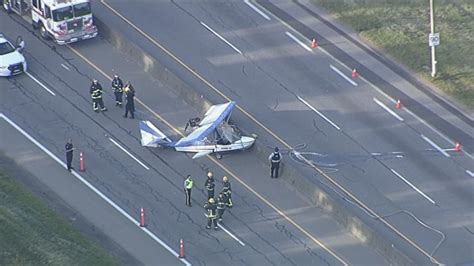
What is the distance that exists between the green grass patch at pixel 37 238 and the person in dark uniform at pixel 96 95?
6.41m

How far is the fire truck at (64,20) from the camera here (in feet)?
202

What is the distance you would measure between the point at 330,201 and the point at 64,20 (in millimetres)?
16281

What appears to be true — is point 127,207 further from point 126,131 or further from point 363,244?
point 363,244

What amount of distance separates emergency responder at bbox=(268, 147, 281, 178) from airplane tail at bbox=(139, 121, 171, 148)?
4.50 metres

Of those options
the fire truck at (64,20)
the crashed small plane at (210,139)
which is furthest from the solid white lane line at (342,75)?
the fire truck at (64,20)

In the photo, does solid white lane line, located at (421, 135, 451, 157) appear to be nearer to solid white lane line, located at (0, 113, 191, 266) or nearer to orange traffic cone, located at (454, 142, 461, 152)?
orange traffic cone, located at (454, 142, 461, 152)

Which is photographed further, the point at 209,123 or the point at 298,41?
the point at 298,41

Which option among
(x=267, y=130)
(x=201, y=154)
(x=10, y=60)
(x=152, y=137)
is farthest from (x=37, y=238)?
(x=10, y=60)

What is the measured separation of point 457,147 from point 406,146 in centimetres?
214

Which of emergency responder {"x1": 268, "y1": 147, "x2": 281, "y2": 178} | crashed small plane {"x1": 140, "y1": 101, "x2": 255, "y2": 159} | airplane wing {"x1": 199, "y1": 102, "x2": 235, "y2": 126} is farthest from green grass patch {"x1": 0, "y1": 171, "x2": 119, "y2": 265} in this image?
emergency responder {"x1": 268, "y1": 147, "x2": 281, "y2": 178}

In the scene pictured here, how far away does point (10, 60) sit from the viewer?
5953 centimetres

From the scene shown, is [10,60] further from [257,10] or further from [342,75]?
[342,75]

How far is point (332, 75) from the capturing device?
61.3 metres

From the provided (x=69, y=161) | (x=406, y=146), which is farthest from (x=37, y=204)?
(x=406, y=146)
